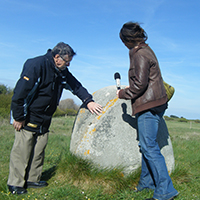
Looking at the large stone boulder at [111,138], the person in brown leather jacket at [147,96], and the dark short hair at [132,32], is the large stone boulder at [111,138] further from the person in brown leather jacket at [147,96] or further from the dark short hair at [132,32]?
the dark short hair at [132,32]

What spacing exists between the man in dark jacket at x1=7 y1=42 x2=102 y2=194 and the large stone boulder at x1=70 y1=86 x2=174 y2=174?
0.78 ft

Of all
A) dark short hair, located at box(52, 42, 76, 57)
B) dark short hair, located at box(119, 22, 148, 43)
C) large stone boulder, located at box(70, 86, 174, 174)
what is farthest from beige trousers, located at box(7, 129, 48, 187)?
dark short hair, located at box(119, 22, 148, 43)

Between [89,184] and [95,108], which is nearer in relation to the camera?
[89,184]

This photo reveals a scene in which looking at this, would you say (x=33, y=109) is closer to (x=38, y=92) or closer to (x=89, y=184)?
(x=38, y=92)

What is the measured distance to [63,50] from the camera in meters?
3.30

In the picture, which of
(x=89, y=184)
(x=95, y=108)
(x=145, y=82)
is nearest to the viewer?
(x=145, y=82)

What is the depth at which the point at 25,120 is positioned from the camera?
3.34m

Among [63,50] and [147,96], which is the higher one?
[63,50]

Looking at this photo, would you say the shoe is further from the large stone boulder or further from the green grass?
the large stone boulder

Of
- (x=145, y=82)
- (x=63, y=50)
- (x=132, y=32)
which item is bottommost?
(x=145, y=82)

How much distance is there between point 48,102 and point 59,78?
0.48 metres

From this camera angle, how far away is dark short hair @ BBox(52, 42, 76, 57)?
130 inches

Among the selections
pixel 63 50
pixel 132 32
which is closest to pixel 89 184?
pixel 63 50

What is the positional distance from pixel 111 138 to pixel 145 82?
3.97 ft
